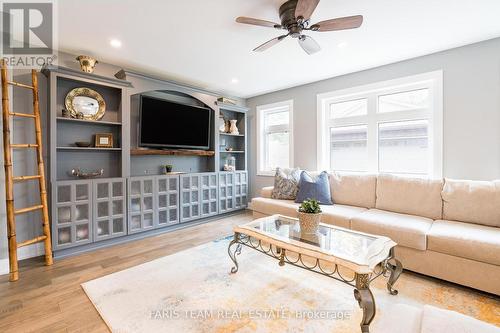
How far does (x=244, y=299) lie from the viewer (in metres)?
1.93

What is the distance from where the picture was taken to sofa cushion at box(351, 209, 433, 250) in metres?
2.24

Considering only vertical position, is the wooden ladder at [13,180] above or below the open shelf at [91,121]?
below

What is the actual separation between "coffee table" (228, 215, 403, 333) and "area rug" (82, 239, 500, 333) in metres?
0.21

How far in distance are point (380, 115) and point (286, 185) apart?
1.75 metres

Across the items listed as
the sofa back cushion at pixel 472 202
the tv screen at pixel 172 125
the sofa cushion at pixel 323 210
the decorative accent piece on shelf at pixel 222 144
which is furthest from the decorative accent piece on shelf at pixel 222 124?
A: the sofa back cushion at pixel 472 202

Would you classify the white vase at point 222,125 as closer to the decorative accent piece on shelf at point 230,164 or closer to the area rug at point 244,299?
the decorative accent piece on shelf at point 230,164

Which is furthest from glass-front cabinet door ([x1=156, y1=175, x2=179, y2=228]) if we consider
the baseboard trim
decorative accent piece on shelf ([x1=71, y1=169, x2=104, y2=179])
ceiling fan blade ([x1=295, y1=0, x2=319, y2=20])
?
ceiling fan blade ([x1=295, y1=0, x2=319, y2=20])

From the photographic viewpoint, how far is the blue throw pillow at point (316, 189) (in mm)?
3342

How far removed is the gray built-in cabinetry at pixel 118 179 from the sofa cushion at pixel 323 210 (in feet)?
3.76

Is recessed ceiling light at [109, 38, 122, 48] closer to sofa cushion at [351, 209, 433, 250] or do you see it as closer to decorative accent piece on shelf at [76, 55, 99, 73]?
decorative accent piece on shelf at [76, 55, 99, 73]

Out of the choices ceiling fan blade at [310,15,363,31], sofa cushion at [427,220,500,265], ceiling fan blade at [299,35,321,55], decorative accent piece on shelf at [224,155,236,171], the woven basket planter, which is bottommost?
sofa cushion at [427,220,500,265]

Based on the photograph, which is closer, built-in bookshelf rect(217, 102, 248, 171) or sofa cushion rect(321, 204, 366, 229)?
sofa cushion rect(321, 204, 366, 229)

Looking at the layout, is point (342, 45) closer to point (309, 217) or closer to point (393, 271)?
point (309, 217)

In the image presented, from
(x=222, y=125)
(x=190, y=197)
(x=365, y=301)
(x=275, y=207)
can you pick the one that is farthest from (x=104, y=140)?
(x=365, y=301)
